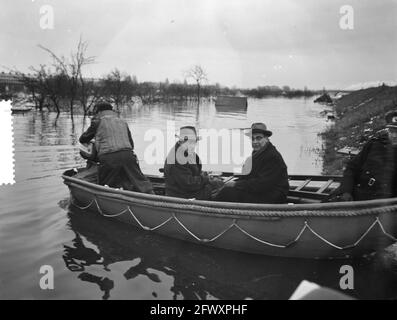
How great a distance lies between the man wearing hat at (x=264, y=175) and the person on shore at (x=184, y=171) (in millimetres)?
744

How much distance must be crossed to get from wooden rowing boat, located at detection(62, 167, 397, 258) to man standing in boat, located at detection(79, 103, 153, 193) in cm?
65

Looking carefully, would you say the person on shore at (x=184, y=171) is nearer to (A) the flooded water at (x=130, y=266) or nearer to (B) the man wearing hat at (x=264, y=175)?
(B) the man wearing hat at (x=264, y=175)

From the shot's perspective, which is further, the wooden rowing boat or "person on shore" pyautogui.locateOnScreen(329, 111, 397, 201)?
"person on shore" pyautogui.locateOnScreen(329, 111, 397, 201)

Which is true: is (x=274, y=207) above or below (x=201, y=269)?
above

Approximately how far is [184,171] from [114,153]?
5.27ft

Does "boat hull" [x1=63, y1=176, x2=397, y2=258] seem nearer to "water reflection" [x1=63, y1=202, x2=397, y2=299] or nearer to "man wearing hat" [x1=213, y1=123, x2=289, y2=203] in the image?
"water reflection" [x1=63, y1=202, x2=397, y2=299]

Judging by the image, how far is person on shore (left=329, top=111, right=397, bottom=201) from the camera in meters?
5.41

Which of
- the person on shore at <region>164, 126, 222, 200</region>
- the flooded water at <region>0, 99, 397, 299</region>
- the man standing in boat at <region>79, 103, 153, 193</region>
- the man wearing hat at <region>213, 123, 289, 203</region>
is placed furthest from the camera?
the man standing in boat at <region>79, 103, 153, 193</region>

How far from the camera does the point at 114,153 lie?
289 inches

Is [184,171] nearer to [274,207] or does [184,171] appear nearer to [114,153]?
[114,153]

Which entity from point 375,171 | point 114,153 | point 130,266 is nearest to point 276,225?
point 375,171

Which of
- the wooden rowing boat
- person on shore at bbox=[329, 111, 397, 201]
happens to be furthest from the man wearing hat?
person on shore at bbox=[329, 111, 397, 201]

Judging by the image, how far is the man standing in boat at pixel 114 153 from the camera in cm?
734

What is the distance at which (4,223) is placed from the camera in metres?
7.09
